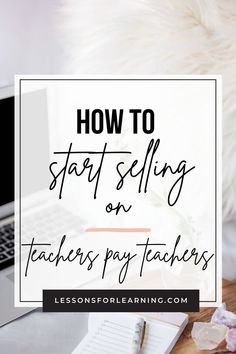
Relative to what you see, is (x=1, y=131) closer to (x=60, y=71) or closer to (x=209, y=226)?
(x=60, y=71)

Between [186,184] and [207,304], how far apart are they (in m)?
0.12

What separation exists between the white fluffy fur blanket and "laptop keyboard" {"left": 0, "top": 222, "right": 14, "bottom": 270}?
10.4 inches

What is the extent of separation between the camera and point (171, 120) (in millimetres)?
553

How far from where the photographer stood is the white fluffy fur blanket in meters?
0.54

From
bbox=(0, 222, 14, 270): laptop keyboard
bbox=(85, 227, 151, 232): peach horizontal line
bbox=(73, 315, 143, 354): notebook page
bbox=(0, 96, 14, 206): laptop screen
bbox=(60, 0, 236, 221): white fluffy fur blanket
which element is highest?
bbox=(60, 0, 236, 221): white fluffy fur blanket

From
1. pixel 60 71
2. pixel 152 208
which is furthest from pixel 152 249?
pixel 60 71

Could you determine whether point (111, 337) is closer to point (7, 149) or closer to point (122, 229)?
point (122, 229)

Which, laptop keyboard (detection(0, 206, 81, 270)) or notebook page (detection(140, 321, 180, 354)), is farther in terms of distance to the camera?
laptop keyboard (detection(0, 206, 81, 270))

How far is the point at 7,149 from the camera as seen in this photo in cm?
79

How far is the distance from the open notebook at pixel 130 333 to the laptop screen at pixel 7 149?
26cm

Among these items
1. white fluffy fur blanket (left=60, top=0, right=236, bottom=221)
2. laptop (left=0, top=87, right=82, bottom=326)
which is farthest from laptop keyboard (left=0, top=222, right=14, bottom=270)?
white fluffy fur blanket (left=60, top=0, right=236, bottom=221)

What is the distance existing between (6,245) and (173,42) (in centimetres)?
34

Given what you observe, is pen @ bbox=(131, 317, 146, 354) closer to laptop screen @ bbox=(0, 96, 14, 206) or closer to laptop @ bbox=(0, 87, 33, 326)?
laptop @ bbox=(0, 87, 33, 326)

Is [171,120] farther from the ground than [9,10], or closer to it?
closer to it
